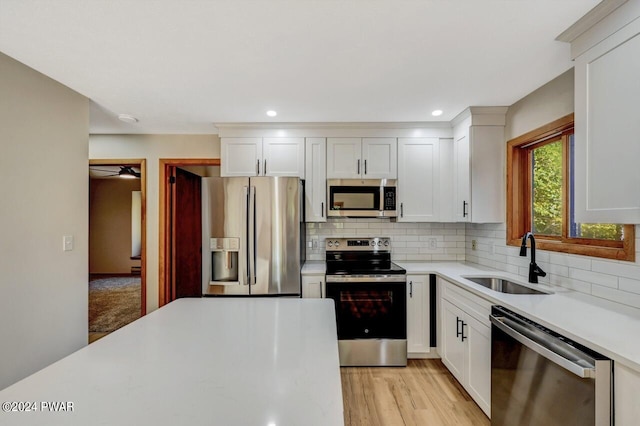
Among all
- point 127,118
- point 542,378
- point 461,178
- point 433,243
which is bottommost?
point 542,378

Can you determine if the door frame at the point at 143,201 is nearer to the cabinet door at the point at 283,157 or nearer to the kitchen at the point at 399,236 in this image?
the kitchen at the point at 399,236

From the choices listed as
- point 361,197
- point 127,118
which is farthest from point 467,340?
point 127,118

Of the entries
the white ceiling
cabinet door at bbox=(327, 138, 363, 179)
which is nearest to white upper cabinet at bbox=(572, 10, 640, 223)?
the white ceiling

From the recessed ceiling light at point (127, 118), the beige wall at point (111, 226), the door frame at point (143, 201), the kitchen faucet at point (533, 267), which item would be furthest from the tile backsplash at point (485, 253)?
the beige wall at point (111, 226)

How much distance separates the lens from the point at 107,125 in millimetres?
3240

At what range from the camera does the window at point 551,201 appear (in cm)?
185

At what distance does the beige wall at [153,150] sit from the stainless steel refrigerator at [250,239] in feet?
3.02

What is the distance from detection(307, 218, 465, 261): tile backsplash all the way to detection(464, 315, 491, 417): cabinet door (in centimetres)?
125

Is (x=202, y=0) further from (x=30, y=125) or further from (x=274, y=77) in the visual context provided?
(x=30, y=125)

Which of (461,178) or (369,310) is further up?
(461,178)

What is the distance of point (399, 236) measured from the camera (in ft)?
11.5

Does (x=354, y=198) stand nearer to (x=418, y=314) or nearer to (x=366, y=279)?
(x=366, y=279)

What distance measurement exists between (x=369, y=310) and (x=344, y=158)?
1.52 meters

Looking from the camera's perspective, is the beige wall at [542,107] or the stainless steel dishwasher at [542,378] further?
the beige wall at [542,107]
